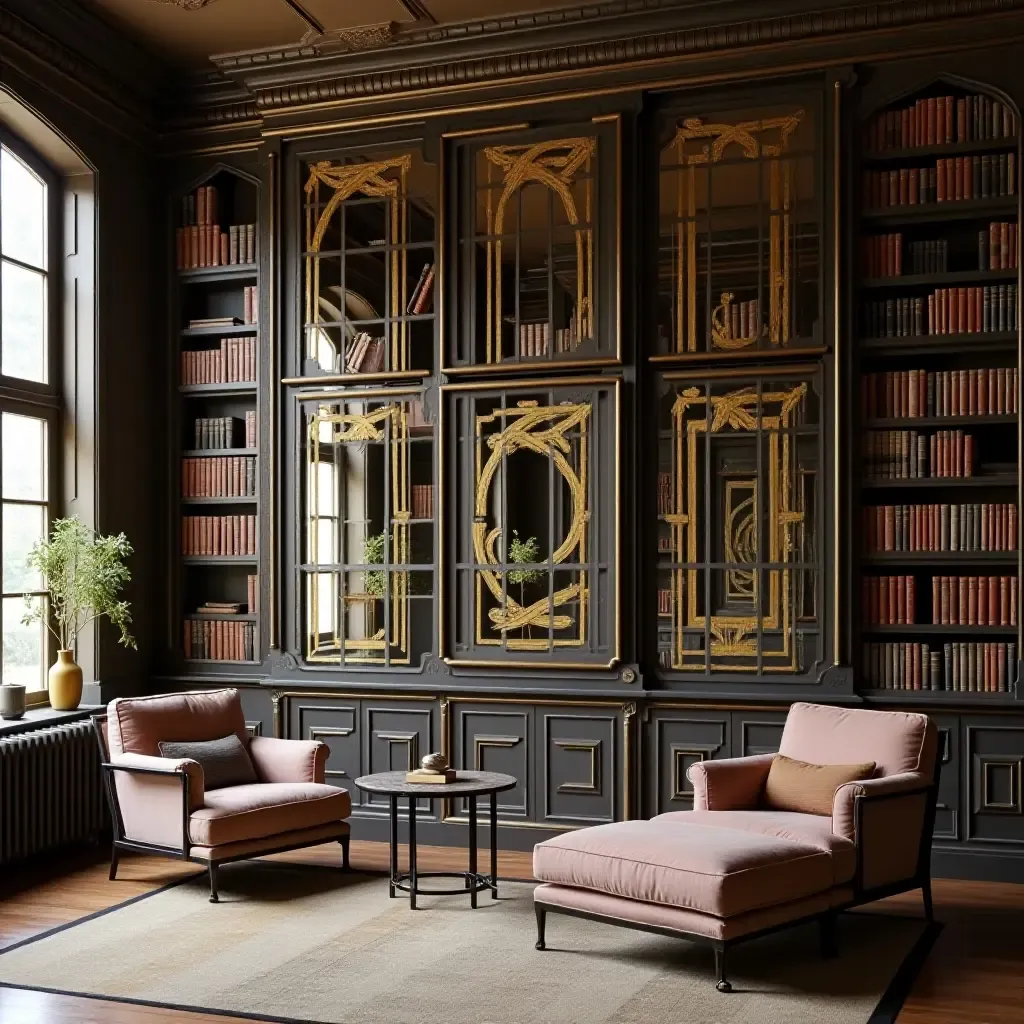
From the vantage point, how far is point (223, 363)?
708 cm

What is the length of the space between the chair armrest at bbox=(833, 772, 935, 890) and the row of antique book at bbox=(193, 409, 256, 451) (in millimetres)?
3665

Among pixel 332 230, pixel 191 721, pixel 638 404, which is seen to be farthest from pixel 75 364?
pixel 638 404

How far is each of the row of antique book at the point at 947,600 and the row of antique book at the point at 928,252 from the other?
1.35 metres

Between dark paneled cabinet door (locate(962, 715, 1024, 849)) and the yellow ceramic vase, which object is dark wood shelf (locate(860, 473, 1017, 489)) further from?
the yellow ceramic vase

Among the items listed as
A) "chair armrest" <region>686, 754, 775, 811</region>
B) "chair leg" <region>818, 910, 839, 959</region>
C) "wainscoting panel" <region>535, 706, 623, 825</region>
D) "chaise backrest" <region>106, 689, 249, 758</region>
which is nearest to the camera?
"chair leg" <region>818, 910, 839, 959</region>

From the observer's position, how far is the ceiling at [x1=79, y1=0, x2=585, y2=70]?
616 centimetres

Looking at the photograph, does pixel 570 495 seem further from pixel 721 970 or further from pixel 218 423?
pixel 721 970

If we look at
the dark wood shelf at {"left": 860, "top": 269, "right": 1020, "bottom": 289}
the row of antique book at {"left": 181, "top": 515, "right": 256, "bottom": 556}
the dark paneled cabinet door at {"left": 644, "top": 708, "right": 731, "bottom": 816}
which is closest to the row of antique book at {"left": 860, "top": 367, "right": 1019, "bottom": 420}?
the dark wood shelf at {"left": 860, "top": 269, "right": 1020, "bottom": 289}

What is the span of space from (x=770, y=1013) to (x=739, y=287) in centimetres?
332

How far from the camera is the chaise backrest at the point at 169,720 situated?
584 cm

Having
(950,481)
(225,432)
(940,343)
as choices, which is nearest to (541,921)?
(950,481)

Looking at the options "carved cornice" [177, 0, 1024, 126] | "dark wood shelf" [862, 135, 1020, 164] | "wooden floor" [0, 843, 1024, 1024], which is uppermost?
"carved cornice" [177, 0, 1024, 126]

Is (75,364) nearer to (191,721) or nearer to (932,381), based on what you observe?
(191,721)

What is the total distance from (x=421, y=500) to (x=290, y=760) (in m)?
1.43
